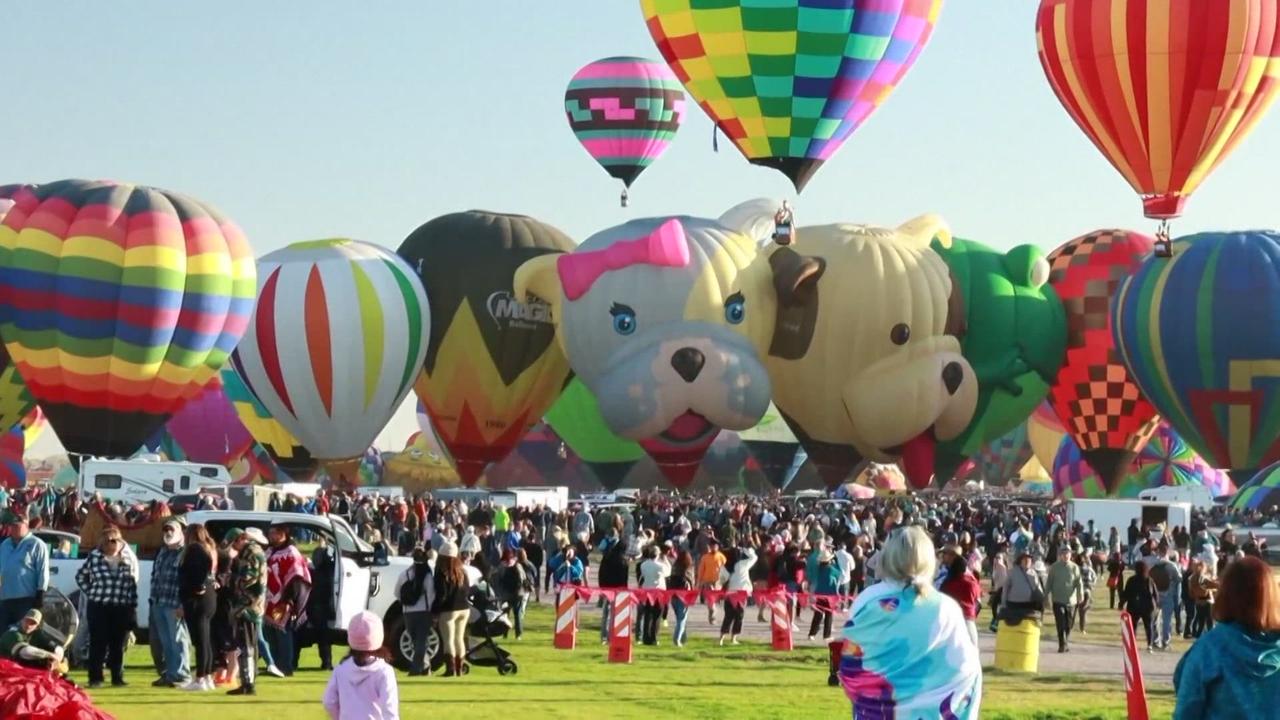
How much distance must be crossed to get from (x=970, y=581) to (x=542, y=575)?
18697mm

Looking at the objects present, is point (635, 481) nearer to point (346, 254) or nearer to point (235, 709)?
point (346, 254)

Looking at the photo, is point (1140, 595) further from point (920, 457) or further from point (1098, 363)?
point (1098, 363)

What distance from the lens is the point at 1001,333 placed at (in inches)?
1708

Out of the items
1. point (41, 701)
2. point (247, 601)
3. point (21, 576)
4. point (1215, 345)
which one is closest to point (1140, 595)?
point (247, 601)

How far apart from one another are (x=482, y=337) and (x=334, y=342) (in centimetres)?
316

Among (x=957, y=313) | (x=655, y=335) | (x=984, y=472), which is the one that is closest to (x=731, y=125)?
(x=655, y=335)

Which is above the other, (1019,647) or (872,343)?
(872,343)

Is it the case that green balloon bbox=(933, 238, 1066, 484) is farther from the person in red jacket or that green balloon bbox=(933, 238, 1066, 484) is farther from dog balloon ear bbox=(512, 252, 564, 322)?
the person in red jacket

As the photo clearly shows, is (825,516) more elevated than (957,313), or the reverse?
(957,313)

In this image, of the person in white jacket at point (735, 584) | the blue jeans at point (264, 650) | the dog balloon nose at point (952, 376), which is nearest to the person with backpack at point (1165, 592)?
the person in white jacket at point (735, 584)

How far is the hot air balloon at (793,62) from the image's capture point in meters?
34.0

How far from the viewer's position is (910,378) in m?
41.1

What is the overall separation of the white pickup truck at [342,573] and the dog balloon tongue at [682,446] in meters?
22.9

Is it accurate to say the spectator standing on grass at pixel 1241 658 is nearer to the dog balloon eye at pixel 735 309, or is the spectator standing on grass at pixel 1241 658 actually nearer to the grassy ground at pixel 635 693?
the grassy ground at pixel 635 693
